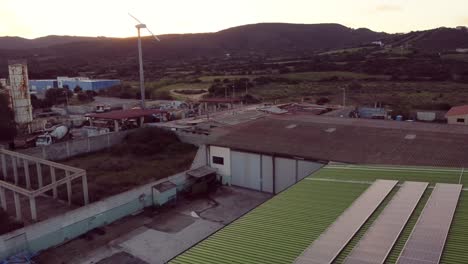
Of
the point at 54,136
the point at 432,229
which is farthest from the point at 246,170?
the point at 54,136

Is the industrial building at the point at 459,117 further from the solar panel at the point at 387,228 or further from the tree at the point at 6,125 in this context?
the tree at the point at 6,125

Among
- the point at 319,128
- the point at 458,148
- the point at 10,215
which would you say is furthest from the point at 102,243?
the point at 458,148

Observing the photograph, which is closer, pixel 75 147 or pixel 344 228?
pixel 344 228

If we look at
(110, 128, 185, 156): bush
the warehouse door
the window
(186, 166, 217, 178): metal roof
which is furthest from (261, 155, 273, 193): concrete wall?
(110, 128, 185, 156): bush

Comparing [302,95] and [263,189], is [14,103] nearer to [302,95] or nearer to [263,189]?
[263,189]

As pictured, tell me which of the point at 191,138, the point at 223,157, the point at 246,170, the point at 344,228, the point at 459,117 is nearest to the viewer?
the point at 344,228

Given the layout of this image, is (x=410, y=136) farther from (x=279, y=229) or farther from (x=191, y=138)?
(x=191, y=138)
